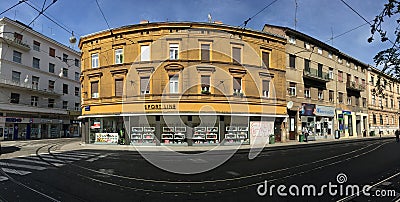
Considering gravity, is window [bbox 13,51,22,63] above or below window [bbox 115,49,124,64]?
above

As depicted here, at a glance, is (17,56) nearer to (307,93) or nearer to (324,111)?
(307,93)

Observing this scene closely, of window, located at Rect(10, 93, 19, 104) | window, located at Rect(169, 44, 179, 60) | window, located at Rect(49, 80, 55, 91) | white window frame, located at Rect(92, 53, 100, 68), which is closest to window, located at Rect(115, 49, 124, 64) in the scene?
white window frame, located at Rect(92, 53, 100, 68)

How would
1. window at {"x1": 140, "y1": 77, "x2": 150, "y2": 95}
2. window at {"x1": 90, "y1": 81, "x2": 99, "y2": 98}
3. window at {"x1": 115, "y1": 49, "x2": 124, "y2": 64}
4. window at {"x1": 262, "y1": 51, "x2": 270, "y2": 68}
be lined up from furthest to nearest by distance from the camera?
window at {"x1": 262, "y1": 51, "x2": 270, "y2": 68} < window at {"x1": 90, "y1": 81, "x2": 99, "y2": 98} < window at {"x1": 115, "y1": 49, "x2": 124, "y2": 64} < window at {"x1": 140, "y1": 77, "x2": 150, "y2": 95}

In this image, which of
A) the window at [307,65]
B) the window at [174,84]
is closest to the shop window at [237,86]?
the window at [174,84]

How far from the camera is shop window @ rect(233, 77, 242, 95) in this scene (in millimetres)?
22837

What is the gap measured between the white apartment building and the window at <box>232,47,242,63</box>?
2363 cm

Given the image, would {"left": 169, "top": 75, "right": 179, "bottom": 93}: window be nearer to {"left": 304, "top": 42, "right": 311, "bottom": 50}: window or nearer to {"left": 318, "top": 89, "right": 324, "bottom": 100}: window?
{"left": 304, "top": 42, "right": 311, "bottom": 50}: window

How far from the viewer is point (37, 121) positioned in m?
34.7

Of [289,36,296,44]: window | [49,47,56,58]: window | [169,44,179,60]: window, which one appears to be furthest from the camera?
[49,47,56,58]: window

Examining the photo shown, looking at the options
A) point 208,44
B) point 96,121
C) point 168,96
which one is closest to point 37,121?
point 96,121

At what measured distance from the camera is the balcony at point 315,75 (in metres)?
28.7

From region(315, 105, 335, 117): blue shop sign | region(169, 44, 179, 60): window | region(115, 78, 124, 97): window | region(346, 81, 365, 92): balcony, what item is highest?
region(169, 44, 179, 60): window

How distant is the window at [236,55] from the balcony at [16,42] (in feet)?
92.6

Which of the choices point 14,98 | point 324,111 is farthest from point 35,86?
point 324,111
